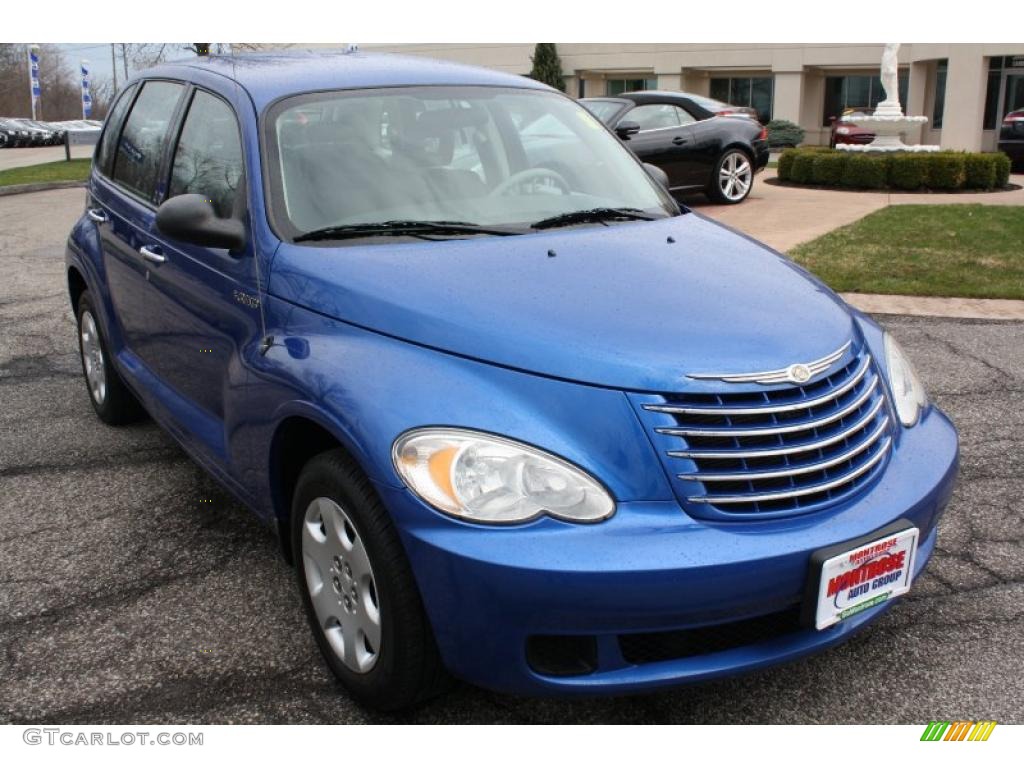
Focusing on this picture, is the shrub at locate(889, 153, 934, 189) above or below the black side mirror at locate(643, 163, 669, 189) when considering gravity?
below

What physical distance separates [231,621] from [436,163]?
5.52ft

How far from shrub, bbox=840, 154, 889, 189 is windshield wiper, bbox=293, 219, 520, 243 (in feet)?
45.3

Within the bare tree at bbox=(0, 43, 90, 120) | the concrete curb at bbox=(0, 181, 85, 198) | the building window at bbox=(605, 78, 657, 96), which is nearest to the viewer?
the concrete curb at bbox=(0, 181, 85, 198)

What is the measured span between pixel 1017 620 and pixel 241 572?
2625 millimetres

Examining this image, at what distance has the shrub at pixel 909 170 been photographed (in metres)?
15.6

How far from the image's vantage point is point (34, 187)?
61.5ft

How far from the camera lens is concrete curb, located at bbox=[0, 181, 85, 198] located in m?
18.2

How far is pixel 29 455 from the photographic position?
16.4 feet

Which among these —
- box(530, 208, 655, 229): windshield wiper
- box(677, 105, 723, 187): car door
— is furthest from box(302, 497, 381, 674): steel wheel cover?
box(677, 105, 723, 187): car door

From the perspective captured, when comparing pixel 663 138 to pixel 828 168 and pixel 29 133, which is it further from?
pixel 29 133

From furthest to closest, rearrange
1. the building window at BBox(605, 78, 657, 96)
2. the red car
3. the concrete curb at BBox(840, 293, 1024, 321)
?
the building window at BBox(605, 78, 657, 96) < the red car < the concrete curb at BBox(840, 293, 1024, 321)

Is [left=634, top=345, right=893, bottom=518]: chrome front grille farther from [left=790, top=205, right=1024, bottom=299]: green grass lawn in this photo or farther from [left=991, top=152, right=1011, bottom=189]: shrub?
[left=991, top=152, right=1011, bottom=189]: shrub
